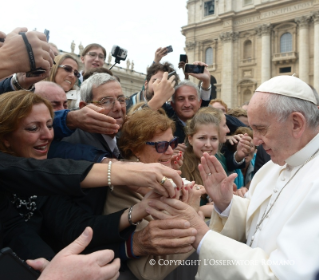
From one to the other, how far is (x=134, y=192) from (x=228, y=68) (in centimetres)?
2889

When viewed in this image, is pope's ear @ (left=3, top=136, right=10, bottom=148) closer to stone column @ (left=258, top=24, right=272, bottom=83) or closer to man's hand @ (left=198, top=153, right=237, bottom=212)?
man's hand @ (left=198, top=153, right=237, bottom=212)

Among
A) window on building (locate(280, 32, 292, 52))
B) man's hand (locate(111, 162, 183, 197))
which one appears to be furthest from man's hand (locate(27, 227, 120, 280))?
window on building (locate(280, 32, 292, 52))

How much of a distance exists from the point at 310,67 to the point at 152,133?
27935 mm

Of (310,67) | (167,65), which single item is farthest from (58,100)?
(310,67)

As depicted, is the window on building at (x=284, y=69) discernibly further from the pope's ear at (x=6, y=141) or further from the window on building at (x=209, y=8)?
the pope's ear at (x=6, y=141)

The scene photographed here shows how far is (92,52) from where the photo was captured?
5.46 meters

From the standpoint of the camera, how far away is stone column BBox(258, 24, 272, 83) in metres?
27.5

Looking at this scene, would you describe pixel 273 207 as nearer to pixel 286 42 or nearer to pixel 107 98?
pixel 107 98

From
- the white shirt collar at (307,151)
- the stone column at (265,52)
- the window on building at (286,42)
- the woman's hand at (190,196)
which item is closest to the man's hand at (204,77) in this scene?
the woman's hand at (190,196)

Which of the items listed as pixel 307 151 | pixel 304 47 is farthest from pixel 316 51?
pixel 307 151

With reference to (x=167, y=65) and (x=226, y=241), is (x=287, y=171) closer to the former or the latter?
(x=226, y=241)

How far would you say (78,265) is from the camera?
1.38 meters

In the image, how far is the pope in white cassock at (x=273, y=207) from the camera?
166 centimetres

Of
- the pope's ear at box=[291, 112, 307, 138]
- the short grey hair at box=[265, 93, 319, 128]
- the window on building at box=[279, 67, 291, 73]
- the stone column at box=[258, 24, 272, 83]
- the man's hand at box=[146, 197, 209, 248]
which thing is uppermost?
the stone column at box=[258, 24, 272, 83]
